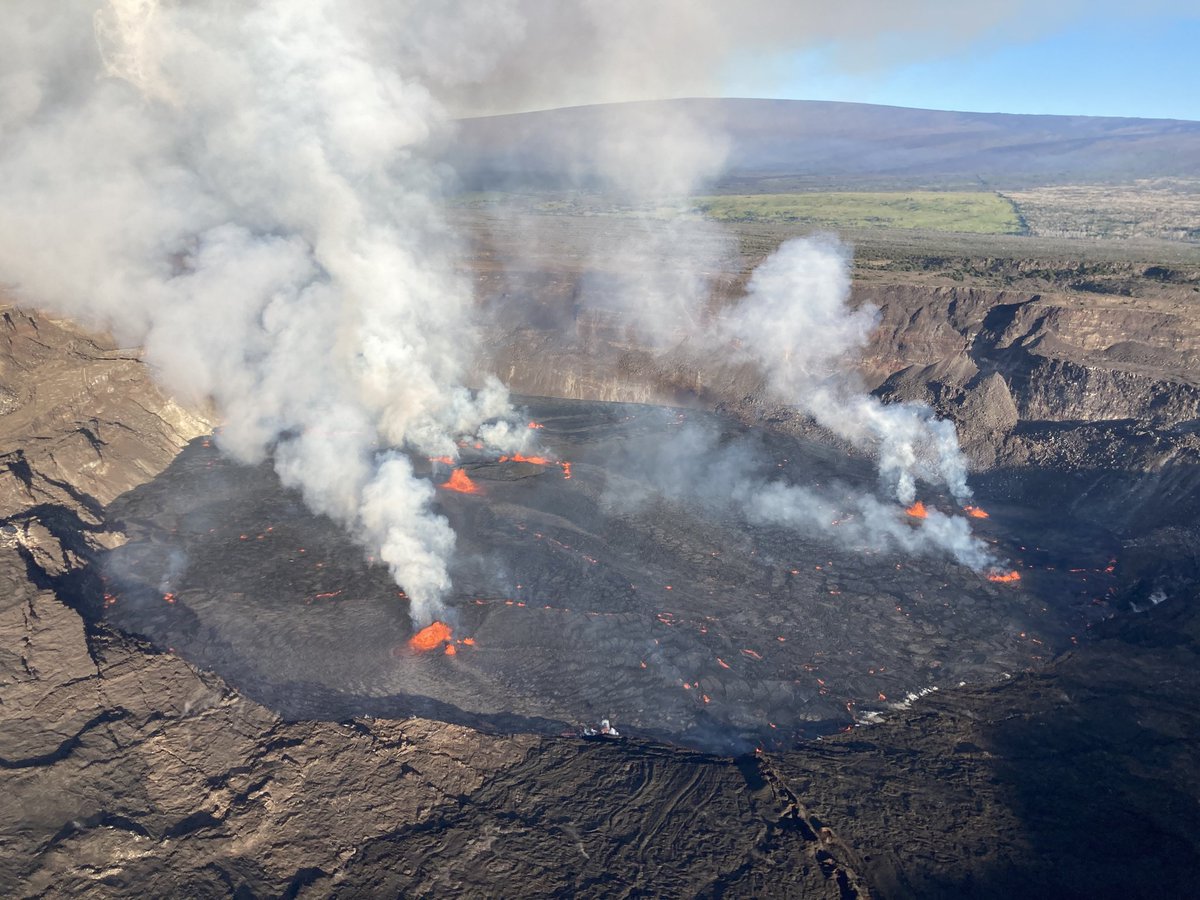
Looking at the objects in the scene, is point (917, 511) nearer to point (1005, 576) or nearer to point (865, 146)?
point (1005, 576)

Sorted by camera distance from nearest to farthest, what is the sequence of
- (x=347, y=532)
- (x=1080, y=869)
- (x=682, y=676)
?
(x=1080, y=869) < (x=682, y=676) < (x=347, y=532)

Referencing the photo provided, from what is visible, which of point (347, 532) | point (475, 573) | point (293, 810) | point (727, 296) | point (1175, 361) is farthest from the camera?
point (727, 296)

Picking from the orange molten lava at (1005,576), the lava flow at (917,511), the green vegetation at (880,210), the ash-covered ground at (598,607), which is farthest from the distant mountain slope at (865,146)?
the orange molten lava at (1005,576)

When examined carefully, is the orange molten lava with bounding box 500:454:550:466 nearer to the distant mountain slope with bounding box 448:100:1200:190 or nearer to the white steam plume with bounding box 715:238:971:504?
the white steam plume with bounding box 715:238:971:504

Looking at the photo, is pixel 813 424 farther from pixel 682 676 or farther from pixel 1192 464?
pixel 682 676

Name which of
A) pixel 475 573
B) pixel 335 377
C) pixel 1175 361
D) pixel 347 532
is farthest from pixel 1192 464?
pixel 335 377

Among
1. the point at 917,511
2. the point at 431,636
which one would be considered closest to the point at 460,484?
the point at 431,636

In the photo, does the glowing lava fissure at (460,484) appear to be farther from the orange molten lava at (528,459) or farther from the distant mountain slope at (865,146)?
the distant mountain slope at (865,146)
